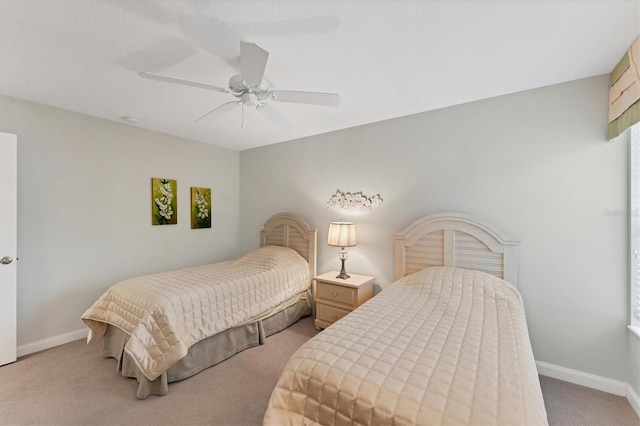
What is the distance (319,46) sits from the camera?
5.67 ft

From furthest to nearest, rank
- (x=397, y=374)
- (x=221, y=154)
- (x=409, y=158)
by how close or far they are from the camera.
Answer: (x=221, y=154) → (x=409, y=158) → (x=397, y=374)

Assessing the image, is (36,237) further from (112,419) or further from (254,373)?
(254,373)

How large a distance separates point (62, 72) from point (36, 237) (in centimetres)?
169

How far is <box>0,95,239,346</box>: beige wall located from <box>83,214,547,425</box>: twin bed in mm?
775

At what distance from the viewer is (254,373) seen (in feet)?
7.64

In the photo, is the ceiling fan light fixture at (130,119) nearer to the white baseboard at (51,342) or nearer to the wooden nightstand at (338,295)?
the white baseboard at (51,342)

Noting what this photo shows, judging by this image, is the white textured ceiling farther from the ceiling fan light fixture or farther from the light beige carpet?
the light beige carpet

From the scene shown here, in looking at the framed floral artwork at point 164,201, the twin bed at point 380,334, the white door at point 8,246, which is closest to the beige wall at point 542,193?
the twin bed at point 380,334

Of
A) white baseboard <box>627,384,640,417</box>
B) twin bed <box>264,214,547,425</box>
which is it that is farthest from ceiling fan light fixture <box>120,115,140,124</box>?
Result: white baseboard <box>627,384,640,417</box>

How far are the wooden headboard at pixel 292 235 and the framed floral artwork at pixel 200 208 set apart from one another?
0.88 meters

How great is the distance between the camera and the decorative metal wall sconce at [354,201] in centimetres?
323

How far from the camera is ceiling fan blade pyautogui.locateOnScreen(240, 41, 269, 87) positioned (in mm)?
1412

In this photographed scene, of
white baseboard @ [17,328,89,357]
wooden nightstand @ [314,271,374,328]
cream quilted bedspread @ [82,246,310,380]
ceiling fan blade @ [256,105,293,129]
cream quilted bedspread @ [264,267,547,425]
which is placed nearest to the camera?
cream quilted bedspread @ [264,267,547,425]

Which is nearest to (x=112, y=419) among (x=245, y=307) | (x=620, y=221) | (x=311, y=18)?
(x=245, y=307)
